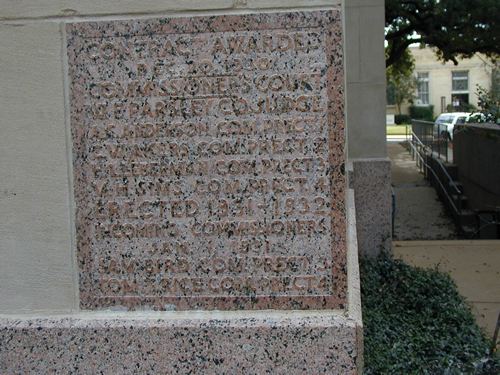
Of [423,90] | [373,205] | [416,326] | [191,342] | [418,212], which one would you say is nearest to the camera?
[191,342]

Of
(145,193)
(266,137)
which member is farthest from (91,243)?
(266,137)

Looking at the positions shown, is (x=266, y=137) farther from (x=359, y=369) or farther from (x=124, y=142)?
Answer: (x=359, y=369)

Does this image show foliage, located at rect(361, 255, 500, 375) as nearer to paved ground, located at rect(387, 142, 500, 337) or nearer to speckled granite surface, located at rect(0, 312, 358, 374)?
paved ground, located at rect(387, 142, 500, 337)

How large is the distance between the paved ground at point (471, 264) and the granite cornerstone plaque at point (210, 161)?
2.35 m

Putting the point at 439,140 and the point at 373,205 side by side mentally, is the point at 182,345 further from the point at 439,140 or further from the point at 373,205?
the point at 439,140

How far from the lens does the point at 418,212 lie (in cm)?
1260

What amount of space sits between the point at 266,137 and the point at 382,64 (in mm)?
3823

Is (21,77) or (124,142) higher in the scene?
(21,77)

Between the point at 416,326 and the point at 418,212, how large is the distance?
27.9ft

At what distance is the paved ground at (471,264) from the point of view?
17.8 feet

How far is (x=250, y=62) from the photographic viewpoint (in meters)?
2.97

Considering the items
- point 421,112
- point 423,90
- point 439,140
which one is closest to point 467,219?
point 439,140

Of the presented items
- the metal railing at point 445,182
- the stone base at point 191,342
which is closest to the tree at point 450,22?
the metal railing at point 445,182

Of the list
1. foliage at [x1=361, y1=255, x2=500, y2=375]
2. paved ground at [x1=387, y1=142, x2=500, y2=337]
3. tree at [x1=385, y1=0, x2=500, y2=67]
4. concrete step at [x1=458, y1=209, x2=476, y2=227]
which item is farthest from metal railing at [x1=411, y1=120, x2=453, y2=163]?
foliage at [x1=361, y1=255, x2=500, y2=375]
